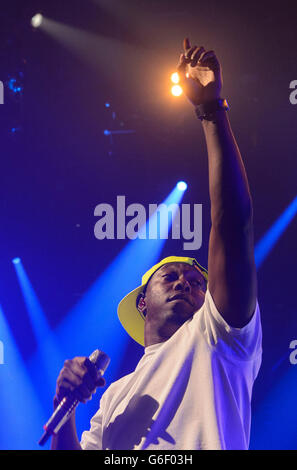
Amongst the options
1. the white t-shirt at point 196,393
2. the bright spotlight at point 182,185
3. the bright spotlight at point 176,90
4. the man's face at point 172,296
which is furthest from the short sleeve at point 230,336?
the bright spotlight at point 176,90

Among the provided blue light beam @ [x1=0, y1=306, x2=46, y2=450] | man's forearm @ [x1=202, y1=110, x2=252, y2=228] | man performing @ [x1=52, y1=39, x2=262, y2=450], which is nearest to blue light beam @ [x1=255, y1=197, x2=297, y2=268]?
blue light beam @ [x1=0, y1=306, x2=46, y2=450]

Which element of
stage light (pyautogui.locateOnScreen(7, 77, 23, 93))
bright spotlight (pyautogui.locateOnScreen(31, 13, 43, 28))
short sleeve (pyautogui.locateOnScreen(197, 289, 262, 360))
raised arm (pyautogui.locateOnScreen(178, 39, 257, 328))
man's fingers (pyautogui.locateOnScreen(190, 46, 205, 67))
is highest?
bright spotlight (pyautogui.locateOnScreen(31, 13, 43, 28))

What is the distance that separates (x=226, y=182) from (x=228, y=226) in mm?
188

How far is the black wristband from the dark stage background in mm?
3303

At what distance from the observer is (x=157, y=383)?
2.01m

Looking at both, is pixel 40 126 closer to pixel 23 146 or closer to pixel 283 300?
pixel 23 146

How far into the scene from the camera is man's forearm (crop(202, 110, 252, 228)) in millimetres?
1874

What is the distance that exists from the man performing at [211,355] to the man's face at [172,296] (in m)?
0.36

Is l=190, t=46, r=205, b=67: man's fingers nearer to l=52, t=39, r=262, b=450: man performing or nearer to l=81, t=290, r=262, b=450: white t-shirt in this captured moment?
l=52, t=39, r=262, b=450: man performing

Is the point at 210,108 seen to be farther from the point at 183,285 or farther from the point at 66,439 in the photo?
the point at 66,439

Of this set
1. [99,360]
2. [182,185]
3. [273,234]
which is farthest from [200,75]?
[273,234]

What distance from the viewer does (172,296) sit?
263 cm

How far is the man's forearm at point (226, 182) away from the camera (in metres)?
1.87

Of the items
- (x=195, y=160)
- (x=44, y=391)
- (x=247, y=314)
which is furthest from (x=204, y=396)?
→ (x=195, y=160)
